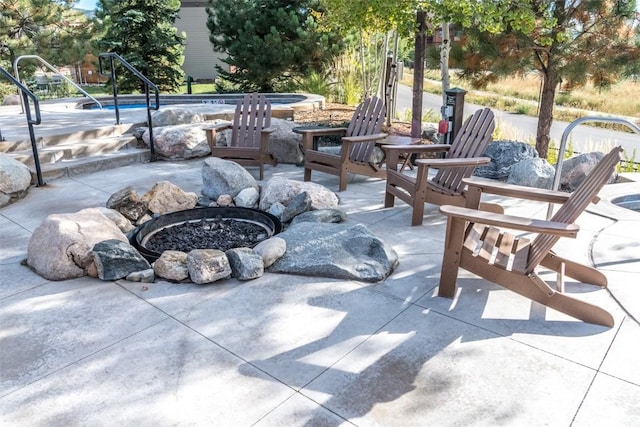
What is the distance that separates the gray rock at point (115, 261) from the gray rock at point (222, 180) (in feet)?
4.72

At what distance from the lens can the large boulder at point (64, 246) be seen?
2711 millimetres

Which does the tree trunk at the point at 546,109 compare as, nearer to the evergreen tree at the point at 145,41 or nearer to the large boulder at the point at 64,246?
the large boulder at the point at 64,246

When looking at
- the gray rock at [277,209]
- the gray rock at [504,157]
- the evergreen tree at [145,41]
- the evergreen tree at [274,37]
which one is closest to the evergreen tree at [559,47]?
the gray rock at [504,157]

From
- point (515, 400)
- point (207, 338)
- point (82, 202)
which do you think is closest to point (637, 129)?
point (515, 400)

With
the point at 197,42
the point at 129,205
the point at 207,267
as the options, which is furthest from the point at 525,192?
the point at 197,42

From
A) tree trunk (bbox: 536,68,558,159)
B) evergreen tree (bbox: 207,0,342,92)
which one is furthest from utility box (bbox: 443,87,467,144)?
evergreen tree (bbox: 207,0,342,92)

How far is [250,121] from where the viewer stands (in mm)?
5281

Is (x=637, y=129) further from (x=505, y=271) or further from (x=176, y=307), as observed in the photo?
(x=176, y=307)

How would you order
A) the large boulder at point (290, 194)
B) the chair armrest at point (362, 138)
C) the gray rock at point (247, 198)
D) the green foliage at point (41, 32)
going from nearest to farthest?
the large boulder at point (290, 194), the gray rock at point (247, 198), the chair armrest at point (362, 138), the green foliage at point (41, 32)

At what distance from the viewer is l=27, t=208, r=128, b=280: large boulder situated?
271 centimetres

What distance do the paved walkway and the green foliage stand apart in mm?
12674

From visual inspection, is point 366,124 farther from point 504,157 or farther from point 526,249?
point 526,249

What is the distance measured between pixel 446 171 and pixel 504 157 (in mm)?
1826

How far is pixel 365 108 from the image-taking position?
484 centimetres
